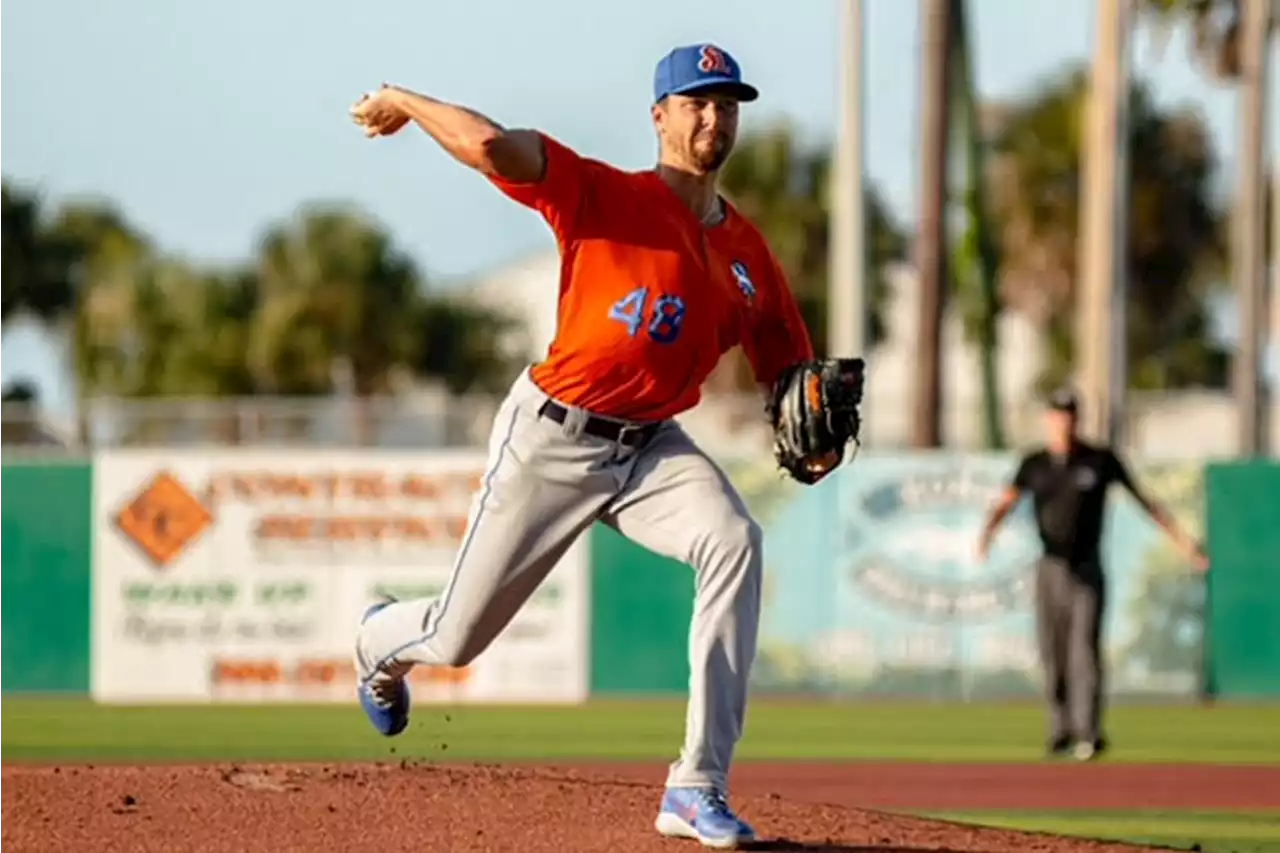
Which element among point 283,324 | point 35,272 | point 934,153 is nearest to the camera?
point 934,153

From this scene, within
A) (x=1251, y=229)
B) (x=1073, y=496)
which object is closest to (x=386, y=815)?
(x=1073, y=496)

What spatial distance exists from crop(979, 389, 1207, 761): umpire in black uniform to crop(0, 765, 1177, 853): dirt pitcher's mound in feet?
19.4

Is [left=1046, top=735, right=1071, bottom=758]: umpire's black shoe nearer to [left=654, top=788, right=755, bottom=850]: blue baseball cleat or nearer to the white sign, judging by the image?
the white sign

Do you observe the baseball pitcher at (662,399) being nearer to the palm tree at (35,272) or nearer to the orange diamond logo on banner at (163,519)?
the orange diamond logo on banner at (163,519)

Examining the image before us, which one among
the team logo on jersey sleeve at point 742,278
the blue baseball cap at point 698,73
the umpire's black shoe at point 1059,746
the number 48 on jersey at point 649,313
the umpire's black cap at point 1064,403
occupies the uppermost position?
the blue baseball cap at point 698,73

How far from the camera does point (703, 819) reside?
26.3 ft

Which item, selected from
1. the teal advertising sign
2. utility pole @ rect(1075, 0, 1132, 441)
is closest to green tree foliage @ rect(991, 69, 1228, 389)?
utility pole @ rect(1075, 0, 1132, 441)

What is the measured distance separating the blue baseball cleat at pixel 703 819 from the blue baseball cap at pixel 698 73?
1975mm

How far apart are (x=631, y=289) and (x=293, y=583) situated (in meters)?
13.2

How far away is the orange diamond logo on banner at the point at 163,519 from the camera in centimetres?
2078

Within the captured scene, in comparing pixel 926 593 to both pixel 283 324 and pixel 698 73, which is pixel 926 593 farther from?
pixel 283 324

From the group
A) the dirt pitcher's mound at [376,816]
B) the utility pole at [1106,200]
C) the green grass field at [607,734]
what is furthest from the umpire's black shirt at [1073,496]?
the utility pole at [1106,200]

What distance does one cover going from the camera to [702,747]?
26.4 feet

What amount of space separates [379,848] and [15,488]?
45.2 feet
